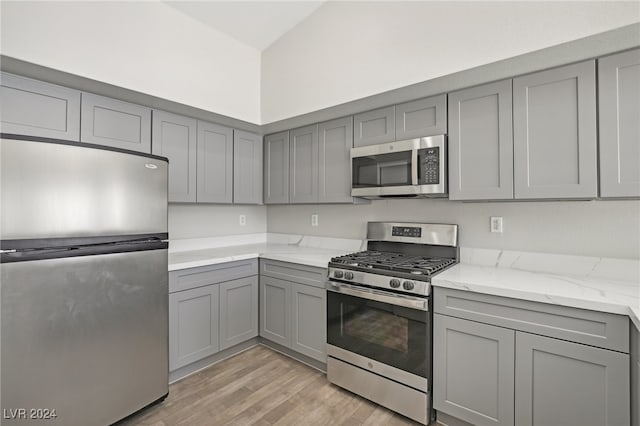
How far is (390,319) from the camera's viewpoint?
6.51 feet

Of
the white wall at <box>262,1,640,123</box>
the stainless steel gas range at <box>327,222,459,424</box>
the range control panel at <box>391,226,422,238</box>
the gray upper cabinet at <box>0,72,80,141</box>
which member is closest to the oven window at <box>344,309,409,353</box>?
the stainless steel gas range at <box>327,222,459,424</box>

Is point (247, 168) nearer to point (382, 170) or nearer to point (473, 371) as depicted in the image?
point (382, 170)

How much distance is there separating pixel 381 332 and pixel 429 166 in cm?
121

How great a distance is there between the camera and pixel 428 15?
228 cm

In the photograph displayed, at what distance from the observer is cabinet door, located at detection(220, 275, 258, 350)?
2.60 m

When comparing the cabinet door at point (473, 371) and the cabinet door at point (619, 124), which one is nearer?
the cabinet door at point (619, 124)

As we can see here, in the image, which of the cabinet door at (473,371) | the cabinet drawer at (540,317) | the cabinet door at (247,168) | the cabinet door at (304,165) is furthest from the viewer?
the cabinet door at (247,168)

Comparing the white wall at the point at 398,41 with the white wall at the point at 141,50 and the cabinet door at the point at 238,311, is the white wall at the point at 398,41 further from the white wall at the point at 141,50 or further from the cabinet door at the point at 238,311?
the cabinet door at the point at 238,311

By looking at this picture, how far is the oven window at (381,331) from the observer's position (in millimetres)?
1859

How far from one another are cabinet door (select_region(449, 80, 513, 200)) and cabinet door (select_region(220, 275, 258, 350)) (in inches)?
76.4

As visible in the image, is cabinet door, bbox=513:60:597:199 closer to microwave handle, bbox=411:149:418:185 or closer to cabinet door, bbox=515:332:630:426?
microwave handle, bbox=411:149:418:185

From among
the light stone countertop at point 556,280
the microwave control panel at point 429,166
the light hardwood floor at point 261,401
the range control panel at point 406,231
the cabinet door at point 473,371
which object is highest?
the microwave control panel at point 429,166

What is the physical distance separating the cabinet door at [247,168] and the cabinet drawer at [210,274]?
2.35 feet

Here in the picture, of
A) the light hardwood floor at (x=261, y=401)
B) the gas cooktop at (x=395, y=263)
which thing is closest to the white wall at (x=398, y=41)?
the gas cooktop at (x=395, y=263)
